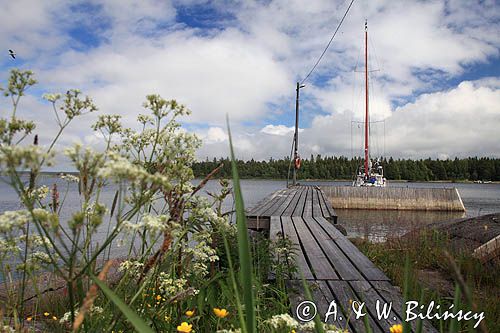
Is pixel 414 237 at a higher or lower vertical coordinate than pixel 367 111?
lower

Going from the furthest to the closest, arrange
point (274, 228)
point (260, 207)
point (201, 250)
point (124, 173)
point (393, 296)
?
point (260, 207) → point (274, 228) → point (393, 296) → point (201, 250) → point (124, 173)

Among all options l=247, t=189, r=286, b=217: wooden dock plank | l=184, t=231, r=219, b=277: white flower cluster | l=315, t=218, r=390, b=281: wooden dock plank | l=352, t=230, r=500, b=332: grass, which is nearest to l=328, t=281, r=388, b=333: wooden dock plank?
l=315, t=218, r=390, b=281: wooden dock plank

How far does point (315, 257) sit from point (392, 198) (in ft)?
92.6

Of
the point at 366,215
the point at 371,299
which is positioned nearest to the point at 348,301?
the point at 371,299

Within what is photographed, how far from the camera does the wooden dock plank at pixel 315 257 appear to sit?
13.5 ft

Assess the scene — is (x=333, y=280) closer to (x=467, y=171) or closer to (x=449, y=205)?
(x=449, y=205)

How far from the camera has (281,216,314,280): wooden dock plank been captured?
417cm

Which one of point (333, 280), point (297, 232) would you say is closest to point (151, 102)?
point (333, 280)

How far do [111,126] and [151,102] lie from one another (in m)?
0.24

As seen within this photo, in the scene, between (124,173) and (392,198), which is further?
(392,198)

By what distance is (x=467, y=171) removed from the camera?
128 metres

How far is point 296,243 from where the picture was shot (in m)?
5.60

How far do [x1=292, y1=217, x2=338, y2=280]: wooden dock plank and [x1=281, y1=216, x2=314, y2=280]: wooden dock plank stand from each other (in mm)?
58

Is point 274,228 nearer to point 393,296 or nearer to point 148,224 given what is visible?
point 393,296
